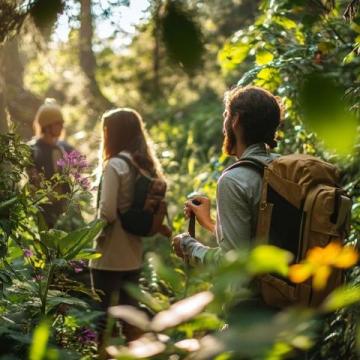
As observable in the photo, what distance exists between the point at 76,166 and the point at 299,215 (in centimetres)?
145

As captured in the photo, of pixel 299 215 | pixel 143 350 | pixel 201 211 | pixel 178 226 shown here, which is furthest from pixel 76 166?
pixel 143 350

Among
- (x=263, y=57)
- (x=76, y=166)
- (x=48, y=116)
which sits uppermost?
(x=48, y=116)

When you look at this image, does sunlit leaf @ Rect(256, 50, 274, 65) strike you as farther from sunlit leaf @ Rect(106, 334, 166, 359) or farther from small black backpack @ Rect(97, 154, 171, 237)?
sunlit leaf @ Rect(106, 334, 166, 359)

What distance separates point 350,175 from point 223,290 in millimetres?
4038

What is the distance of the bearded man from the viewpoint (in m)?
2.58

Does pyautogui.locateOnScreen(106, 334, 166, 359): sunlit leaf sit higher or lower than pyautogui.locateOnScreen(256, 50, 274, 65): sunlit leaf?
lower

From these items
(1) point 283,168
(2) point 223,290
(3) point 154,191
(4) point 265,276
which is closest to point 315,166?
(1) point 283,168

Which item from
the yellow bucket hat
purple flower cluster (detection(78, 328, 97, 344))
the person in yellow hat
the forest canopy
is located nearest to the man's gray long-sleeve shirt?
the forest canopy

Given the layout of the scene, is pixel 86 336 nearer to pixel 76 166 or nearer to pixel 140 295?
pixel 76 166

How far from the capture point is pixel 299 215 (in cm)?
252

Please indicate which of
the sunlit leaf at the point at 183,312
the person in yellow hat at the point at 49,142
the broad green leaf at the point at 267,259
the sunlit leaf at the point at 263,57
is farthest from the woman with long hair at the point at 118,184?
the broad green leaf at the point at 267,259

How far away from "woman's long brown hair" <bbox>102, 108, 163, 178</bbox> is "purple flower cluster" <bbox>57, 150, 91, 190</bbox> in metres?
1.03

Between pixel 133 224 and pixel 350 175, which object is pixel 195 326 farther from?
pixel 350 175

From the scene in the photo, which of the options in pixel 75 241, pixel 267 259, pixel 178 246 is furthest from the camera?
pixel 75 241
